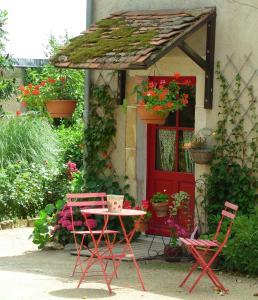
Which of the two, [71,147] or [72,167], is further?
[71,147]

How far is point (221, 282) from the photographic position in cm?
1069

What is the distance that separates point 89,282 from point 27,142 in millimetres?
6482

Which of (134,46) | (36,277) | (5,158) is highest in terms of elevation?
(134,46)

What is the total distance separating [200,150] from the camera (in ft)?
39.8

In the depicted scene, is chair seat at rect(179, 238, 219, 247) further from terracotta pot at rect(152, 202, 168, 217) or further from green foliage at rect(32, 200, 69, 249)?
green foliage at rect(32, 200, 69, 249)

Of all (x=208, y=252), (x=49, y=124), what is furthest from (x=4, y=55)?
(x=208, y=252)

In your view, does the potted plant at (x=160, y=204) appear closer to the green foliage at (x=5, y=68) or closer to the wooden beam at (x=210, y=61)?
the wooden beam at (x=210, y=61)

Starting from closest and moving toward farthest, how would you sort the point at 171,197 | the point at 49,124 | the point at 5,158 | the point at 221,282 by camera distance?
the point at 221,282
the point at 171,197
the point at 5,158
the point at 49,124

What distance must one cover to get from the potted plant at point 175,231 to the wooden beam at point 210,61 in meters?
1.23

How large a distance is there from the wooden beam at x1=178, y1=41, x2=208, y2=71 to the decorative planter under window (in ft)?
3.41

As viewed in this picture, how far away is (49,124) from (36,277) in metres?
7.19

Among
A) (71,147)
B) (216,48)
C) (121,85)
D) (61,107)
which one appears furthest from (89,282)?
(71,147)

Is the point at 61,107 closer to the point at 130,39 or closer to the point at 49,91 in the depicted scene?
the point at 49,91

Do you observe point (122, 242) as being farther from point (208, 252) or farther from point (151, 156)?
point (208, 252)
